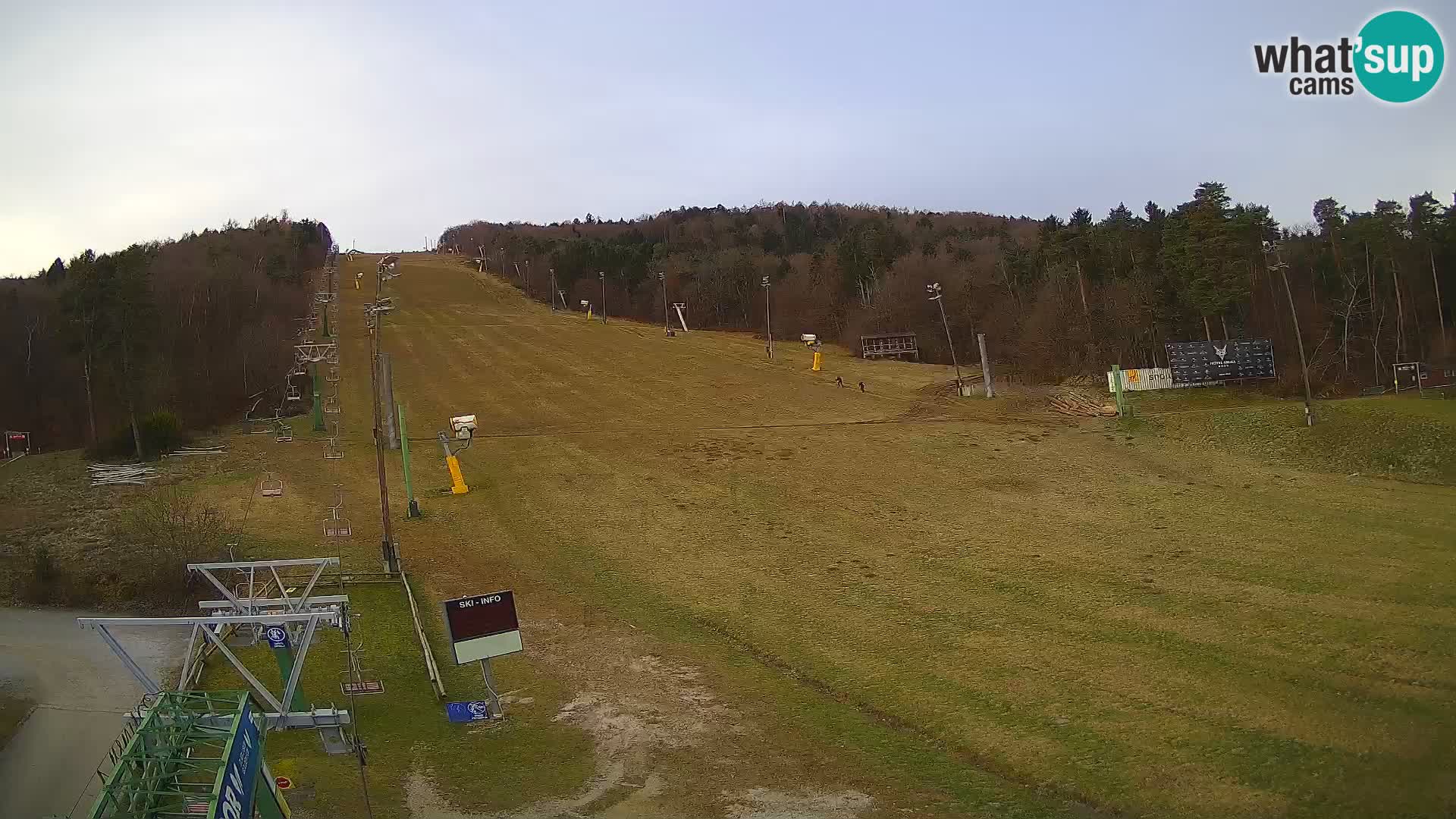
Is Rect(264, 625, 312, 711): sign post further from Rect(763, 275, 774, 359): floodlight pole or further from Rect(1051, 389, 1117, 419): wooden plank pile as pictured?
Rect(763, 275, 774, 359): floodlight pole

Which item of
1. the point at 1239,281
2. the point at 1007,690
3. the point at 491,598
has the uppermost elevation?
the point at 1239,281

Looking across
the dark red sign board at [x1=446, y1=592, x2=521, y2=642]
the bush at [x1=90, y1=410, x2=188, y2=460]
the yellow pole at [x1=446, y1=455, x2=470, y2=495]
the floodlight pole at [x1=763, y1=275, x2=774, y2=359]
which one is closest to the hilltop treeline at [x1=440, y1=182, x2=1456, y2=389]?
the floodlight pole at [x1=763, y1=275, x2=774, y2=359]

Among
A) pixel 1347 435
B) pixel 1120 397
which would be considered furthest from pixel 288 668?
pixel 1120 397

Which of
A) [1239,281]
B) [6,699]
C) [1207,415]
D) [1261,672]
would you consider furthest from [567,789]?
[1239,281]

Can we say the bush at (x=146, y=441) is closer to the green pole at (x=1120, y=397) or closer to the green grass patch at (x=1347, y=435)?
the green pole at (x=1120, y=397)

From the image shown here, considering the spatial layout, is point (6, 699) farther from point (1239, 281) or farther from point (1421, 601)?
point (1239, 281)
